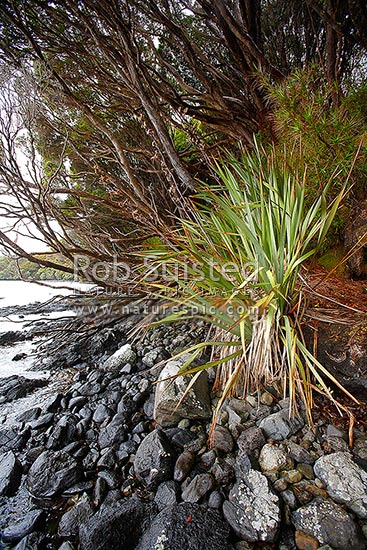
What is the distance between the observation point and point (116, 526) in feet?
2.44

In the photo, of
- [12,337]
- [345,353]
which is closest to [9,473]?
[345,353]

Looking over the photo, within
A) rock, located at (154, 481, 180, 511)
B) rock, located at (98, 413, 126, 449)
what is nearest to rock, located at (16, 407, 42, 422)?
rock, located at (98, 413, 126, 449)

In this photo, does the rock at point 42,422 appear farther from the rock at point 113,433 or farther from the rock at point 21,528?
the rock at point 21,528

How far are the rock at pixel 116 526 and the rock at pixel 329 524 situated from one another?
45 cm

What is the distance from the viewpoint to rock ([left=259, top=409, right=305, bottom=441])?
0.92m

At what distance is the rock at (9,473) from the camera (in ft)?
3.01

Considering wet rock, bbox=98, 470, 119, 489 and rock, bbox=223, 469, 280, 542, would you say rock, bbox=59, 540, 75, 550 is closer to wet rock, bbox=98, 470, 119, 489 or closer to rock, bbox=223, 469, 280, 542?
wet rock, bbox=98, 470, 119, 489

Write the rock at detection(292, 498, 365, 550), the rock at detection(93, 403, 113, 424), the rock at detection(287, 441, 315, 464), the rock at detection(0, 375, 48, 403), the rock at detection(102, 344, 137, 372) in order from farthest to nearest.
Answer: the rock at detection(102, 344, 137, 372), the rock at detection(0, 375, 48, 403), the rock at detection(93, 403, 113, 424), the rock at detection(287, 441, 315, 464), the rock at detection(292, 498, 365, 550)

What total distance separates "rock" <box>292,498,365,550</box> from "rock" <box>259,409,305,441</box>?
215 mm

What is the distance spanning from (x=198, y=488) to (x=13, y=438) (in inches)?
36.4

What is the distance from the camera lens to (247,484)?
783mm

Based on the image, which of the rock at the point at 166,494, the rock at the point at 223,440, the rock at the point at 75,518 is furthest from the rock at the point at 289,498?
the rock at the point at 75,518

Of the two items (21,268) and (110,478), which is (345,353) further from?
(21,268)

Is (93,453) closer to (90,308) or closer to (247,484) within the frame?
(247,484)
